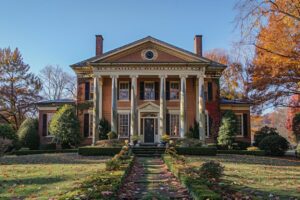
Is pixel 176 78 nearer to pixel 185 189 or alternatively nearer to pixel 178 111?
pixel 178 111

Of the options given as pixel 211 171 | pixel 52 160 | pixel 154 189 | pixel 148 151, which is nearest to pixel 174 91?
pixel 148 151

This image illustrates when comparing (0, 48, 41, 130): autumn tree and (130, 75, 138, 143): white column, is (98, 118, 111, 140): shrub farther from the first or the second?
(0, 48, 41, 130): autumn tree

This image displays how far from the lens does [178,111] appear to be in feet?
94.7

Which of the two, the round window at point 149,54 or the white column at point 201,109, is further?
the round window at point 149,54

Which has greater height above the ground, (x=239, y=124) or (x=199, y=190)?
(x=239, y=124)

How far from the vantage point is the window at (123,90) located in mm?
29141

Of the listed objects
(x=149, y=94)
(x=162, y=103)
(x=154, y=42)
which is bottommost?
(x=162, y=103)

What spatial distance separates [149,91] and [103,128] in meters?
5.61

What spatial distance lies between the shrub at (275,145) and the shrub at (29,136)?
69.2ft

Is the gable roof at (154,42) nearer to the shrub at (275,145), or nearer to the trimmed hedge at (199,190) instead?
the shrub at (275,145)

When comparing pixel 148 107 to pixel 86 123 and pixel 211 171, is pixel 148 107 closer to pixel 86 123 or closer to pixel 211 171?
pixel 86 123

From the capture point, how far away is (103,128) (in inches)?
1091

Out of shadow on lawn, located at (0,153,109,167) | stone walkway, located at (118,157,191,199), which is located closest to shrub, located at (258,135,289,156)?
shadow on lawn, located at (0,153,109,167)

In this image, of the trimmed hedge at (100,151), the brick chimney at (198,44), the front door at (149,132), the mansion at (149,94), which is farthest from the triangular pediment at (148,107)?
the brick chimney at (198,44)
